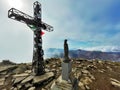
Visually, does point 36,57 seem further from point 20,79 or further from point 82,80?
point 82,80

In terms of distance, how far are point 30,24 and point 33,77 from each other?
6.31 meters

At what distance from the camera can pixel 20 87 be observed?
51.7 ft

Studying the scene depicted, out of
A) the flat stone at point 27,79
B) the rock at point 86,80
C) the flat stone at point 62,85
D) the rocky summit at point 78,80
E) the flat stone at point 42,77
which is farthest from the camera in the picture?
the flat stone at point 27,79

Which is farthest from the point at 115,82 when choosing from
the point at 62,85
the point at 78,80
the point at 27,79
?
the point at 27,79

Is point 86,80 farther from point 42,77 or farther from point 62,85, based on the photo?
point 62,85

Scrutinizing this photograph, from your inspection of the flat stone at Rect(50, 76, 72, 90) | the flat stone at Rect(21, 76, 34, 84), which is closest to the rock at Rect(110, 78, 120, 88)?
the flat stone at Rect(50, 76, 72, 90)

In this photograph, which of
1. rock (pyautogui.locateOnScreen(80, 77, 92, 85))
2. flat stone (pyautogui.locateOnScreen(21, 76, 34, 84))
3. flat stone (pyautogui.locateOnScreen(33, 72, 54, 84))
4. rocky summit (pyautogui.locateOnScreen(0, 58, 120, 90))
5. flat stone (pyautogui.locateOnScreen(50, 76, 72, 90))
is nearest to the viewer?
flat stone (pyautogui.locateOnScreen(50, 76, 72, 90))

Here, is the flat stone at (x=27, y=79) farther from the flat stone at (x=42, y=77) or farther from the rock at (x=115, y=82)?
the rock at (x=115, y=82)

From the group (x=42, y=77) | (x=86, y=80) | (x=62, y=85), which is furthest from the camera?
(x=42, y=77)

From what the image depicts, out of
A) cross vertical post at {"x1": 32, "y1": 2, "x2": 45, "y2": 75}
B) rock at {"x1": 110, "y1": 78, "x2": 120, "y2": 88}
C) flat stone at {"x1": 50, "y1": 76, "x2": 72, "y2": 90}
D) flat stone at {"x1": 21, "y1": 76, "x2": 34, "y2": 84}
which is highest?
cross vertical post at {"x1": 32, "y1": 2, "x2": 45, "y2": 75}

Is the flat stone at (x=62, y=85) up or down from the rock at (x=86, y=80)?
up

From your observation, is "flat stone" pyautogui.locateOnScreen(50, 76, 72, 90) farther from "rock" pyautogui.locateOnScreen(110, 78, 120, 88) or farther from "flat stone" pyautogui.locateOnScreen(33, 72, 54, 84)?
"rock" pyautogui.locateOnScreen(110, 78, 120, 88)

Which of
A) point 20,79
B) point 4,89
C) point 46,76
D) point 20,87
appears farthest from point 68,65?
point 4,89

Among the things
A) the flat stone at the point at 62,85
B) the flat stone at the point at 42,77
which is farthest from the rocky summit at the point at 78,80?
the flat stone at the point at 62,85
